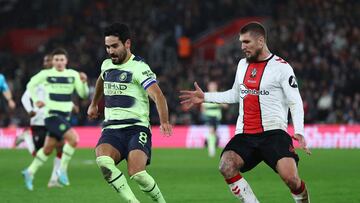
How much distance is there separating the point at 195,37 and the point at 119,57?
27298 mm

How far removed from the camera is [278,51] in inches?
1264

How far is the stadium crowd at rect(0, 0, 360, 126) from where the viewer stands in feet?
101

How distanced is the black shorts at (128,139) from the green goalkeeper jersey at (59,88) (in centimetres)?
544

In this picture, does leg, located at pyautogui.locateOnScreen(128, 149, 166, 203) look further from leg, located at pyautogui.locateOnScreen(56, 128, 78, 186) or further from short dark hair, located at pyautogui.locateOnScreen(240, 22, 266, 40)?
leg, located at pyautogui.locateOnScreen(56, 128, 78, 186)

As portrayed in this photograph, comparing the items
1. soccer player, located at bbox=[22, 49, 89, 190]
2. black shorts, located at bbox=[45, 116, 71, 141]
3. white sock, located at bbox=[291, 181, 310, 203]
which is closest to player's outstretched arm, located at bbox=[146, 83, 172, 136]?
white sock, located at bbox=[291, 181, 310, 203]

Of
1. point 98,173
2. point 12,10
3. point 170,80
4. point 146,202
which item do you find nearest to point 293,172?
point 146,202

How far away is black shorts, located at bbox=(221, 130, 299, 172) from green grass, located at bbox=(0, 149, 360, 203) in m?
2.79

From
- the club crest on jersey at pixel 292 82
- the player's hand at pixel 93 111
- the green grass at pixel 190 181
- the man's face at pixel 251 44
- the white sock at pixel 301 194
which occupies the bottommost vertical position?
the green grass at pixel 190 181

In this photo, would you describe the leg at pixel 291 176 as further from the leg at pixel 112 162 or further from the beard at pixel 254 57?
the leg at pixel 112 162

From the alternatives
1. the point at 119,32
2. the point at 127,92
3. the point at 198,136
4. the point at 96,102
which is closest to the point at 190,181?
the point at 96,102

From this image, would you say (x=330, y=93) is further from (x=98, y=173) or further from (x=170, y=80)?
(x=98, y=173)

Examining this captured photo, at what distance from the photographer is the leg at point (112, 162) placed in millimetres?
9961

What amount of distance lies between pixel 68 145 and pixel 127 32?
618cm

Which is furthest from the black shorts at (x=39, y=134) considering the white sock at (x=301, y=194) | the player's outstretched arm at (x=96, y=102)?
the white sock at (x=301, y=194)
